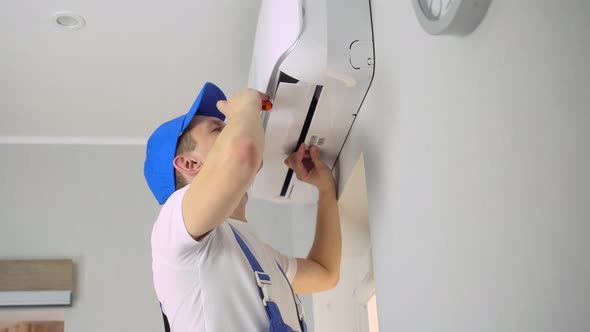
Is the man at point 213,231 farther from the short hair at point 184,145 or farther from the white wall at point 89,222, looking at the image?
the white wall at point 89,222

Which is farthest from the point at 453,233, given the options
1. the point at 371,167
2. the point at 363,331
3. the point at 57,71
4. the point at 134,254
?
the point at 134,254

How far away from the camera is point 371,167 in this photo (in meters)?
1.36

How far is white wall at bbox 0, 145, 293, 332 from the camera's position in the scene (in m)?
2.66

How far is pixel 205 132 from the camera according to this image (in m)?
1.39

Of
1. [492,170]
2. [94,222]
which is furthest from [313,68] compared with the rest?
[94,222]

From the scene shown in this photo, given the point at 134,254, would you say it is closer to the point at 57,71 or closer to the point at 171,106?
the point at 171,106

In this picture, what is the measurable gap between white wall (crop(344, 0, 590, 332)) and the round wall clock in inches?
0.6

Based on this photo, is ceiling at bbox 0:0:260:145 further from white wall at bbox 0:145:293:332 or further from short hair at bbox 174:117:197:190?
short hair at bbox 174:117:197:190

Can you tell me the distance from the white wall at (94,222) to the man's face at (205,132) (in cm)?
142

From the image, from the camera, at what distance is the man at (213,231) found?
3.53 feet

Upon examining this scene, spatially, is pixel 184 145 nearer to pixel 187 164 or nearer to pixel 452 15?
pixel 187 164

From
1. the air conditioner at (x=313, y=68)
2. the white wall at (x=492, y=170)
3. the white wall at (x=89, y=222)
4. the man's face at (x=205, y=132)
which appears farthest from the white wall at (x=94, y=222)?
the white wall at (x=492, y=170)

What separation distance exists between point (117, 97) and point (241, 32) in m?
0.65

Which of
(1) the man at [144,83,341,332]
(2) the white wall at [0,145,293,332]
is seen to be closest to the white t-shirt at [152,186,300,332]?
A: (1) the man at [144,83,341,332]
